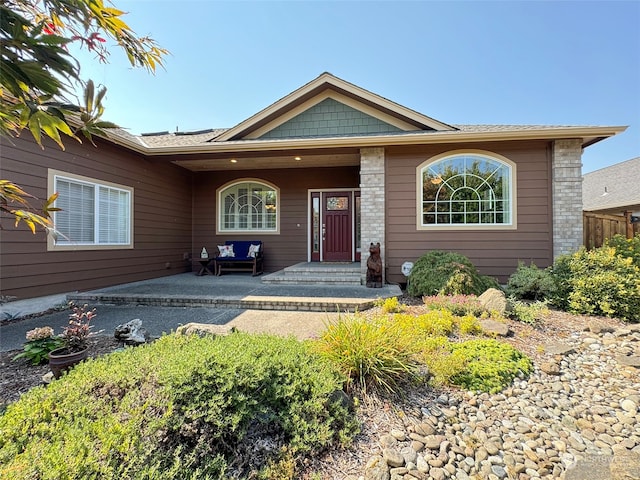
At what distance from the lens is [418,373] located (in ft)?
8.03

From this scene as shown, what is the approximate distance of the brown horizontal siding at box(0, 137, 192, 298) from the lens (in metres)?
4.48

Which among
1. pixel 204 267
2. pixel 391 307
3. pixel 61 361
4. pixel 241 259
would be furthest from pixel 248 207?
pixel 61 361

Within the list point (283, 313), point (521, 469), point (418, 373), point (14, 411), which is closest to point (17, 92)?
point (14, 411)

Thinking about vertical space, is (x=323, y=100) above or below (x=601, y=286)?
above

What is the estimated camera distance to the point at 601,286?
4.21 m

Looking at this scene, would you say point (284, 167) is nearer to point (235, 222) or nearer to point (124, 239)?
point (235, 222)

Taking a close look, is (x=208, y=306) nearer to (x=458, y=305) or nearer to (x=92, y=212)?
(x=92, y=212)

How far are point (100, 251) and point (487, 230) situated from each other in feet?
26.3

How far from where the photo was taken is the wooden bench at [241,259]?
816 cm

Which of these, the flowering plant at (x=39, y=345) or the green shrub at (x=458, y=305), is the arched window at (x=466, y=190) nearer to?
the green shrub at (x=458, y=305)

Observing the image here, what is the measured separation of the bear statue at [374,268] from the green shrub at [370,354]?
11.5 ft

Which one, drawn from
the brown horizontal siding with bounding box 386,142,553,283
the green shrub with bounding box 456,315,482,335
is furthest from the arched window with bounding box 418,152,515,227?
the green shrub with bounding box 456,315,482,335

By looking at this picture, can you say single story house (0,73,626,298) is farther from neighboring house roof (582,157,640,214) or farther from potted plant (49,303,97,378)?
neighboring house roof (582,157,640,214)

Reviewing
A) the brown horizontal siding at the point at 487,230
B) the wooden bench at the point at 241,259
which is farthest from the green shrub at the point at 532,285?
the wooden bench at the point at 241,259
